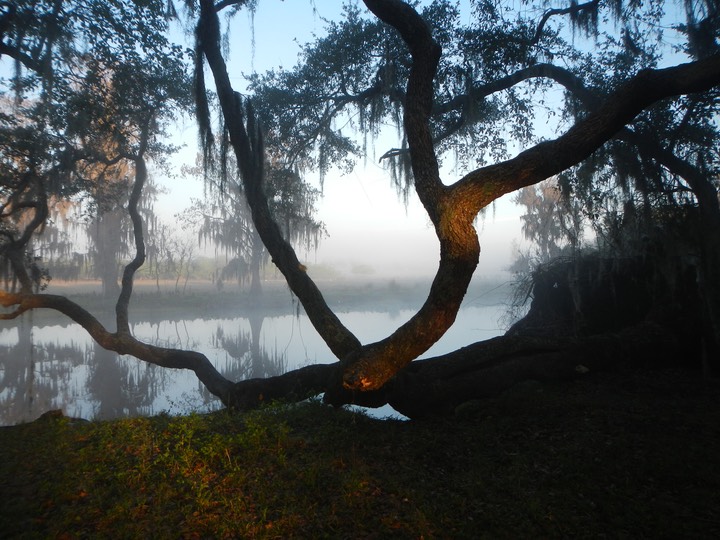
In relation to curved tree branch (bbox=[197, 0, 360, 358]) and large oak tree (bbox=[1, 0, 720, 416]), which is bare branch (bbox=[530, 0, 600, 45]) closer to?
large oak tree (bbox=[1, 0, 720, 416])

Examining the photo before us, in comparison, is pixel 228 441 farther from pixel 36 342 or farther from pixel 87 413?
pixel 36 342

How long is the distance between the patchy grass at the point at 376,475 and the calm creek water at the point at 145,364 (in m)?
3.86

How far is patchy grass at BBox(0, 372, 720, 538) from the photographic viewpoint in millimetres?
2846

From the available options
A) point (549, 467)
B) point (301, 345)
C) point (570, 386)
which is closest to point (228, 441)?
A: point (549, 467)

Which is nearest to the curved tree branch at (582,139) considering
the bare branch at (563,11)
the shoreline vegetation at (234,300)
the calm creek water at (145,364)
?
the bare branch at (563,11)

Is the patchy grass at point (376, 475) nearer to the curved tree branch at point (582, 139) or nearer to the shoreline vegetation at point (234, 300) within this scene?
the curved tree branch at point (582, 139)

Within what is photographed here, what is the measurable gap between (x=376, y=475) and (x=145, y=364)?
1538 cm

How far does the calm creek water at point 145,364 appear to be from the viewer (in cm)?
1052

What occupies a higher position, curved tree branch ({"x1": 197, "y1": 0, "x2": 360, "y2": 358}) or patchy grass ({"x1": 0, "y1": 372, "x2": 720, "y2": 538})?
curved tree branch ({"x1": 197, "y1": 0, "x2": 360, "y2": 358})

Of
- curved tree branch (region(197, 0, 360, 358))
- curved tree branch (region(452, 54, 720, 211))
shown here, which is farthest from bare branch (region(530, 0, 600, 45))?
curved tree branch (region(197, 0, 360, 358))

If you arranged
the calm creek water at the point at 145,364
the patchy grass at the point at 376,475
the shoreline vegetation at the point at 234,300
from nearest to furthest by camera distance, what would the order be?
the patchy grass at the point at 376,475
the calm creek water at the point at 145,364
the shoreline vegetation at the point at 234,300

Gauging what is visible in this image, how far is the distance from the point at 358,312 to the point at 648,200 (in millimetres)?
22774

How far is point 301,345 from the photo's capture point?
17.9 metres

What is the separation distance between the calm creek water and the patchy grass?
386 centimetres
